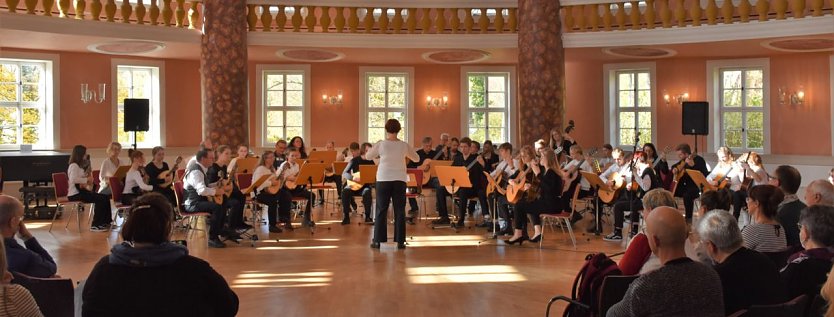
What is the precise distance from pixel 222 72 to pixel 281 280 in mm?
7448

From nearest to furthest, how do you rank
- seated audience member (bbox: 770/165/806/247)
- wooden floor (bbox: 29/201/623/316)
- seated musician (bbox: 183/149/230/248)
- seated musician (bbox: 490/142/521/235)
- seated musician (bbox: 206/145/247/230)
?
1. seated audience member (bbox: 770/165/806/247)
2. wooden floor (bbox: 29/201/623/316)
3. seated musician (bbox: 183/149/230/248)
4. seated musician (bbox: 206/145/247/230)
5. seated musician (bbox: 490/142/521/235)

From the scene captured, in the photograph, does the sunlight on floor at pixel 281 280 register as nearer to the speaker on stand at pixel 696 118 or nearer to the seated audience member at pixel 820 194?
the seated audience member at pixel 820 194

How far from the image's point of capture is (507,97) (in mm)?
18688

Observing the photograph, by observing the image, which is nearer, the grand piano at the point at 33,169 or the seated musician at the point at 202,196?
the seated musician at the point at 202,196

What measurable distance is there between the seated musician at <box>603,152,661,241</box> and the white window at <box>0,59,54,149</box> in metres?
10.6

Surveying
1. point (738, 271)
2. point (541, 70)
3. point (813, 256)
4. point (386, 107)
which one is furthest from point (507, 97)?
point (738, 271)

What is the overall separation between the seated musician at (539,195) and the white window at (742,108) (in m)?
8.25

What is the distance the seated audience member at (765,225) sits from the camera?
5012 millimetres

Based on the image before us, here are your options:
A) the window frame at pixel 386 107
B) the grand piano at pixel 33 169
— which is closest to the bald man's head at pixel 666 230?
the grand piano at pixel 33 169

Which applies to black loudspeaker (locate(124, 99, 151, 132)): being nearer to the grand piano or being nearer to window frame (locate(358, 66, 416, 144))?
the grand piano

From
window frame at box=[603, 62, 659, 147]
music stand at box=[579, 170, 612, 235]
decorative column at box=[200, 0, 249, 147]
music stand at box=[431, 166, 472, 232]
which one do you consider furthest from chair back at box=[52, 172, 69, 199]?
window frame at box=[603, 62, 659, 147]

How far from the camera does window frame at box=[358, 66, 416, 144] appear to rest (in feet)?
60.1

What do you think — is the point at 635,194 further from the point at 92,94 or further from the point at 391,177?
the point at 92,94

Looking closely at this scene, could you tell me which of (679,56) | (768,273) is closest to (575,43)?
(679,56)
